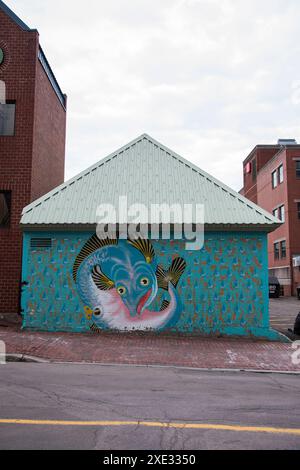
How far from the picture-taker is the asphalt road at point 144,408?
455 cm

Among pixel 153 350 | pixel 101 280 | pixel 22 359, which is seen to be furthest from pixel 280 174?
pixel 22 359

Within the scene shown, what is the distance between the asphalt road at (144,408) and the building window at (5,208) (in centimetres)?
775

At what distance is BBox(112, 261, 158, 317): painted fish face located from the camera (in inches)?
507

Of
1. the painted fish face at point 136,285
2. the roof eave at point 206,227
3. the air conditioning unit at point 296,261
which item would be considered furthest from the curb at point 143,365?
the air conditioning unit at point 296,261

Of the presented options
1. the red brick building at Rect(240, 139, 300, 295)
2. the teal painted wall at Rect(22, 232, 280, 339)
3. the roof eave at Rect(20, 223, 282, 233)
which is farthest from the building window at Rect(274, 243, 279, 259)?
the teal painted wall at Rect(22, 232, 280, 339)

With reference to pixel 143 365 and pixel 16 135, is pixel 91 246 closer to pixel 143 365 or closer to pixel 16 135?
pixel 143 365

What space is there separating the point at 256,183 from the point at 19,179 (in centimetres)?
3975

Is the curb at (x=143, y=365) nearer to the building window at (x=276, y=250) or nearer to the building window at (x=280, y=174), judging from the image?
the building window at (x=280, y=174)

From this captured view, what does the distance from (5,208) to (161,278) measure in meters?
6.64

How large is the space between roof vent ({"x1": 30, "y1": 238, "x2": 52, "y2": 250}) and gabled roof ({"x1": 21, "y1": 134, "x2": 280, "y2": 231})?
470mm

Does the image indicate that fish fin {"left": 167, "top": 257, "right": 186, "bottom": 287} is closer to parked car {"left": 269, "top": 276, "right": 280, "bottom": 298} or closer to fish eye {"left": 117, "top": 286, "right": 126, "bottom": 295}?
fish eye {"left": 117, "top": 286, "right": 126, "bottom": 295}

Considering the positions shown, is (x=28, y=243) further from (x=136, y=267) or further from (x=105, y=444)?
(x=105, y=444)

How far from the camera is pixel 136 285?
12938mm
